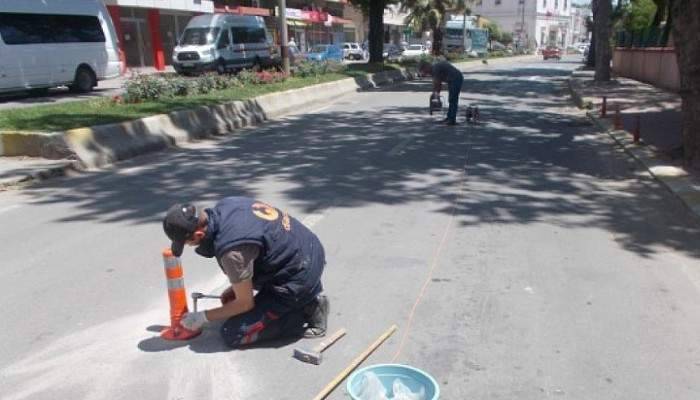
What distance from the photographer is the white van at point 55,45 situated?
1753 cm

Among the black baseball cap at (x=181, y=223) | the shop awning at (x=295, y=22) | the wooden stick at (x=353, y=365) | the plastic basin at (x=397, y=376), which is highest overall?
the shop awning at (x=295, y=22)

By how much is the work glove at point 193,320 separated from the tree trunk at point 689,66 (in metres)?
7.46

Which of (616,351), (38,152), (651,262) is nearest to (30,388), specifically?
(616,351)

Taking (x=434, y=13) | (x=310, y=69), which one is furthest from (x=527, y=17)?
(x=310, y=69)

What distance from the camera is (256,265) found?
3.79 metres

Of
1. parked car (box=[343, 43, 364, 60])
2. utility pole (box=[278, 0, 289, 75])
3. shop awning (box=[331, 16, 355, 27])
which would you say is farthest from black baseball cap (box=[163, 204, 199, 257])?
shop awning (box=[331, 16, 355, 27])

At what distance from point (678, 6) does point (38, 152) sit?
9.23 meters

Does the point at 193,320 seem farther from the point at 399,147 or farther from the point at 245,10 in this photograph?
the point at 245,10

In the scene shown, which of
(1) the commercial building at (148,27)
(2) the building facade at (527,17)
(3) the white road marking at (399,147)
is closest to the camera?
(3) the white road marking at (399,147)

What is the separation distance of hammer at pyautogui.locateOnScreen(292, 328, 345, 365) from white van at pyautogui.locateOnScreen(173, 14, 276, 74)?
74.4 ft

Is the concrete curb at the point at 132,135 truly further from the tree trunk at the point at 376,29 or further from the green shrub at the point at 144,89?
the tree trunk at the point at 376,29

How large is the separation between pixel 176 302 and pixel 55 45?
56.5 feet

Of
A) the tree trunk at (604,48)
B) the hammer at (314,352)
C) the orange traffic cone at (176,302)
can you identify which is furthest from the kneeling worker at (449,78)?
the tree trunk at (604,48)

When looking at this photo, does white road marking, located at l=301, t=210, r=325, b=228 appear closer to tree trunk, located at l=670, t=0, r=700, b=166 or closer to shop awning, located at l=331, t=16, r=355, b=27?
tree trunk, located at l=670, t=0, r=700, b=166
